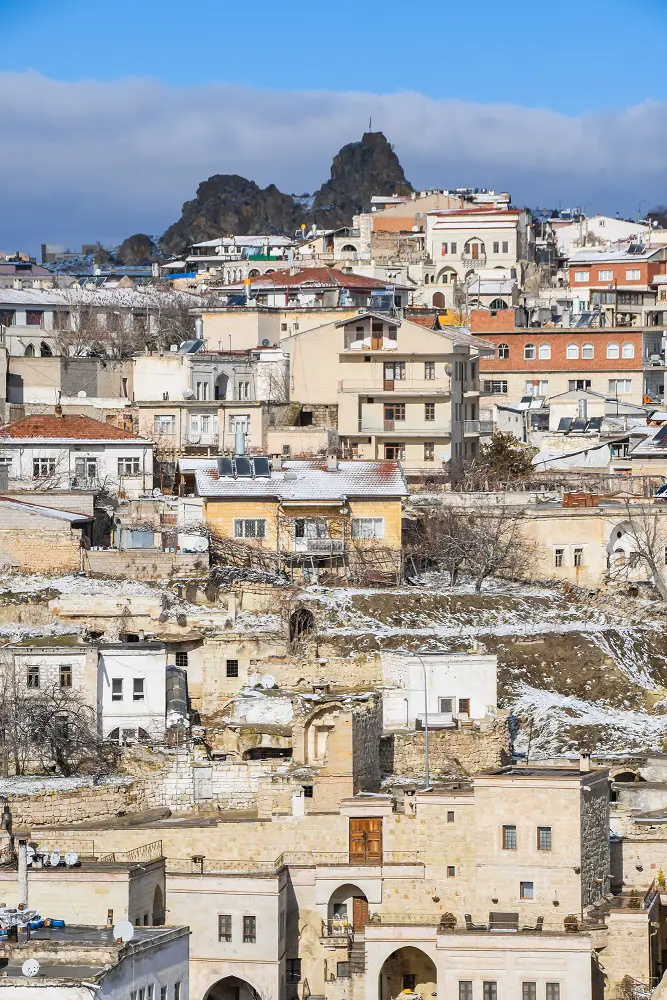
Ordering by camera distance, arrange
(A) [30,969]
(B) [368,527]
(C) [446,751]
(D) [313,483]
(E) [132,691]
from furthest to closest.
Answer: (D) [313,483], (B) [368,527], (E) [132,691], (C) [446,751], (A) [30,969]

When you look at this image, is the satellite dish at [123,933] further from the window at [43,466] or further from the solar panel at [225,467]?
the window at [43,466]

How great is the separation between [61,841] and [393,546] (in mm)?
14690

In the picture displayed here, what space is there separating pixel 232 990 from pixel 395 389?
26580 millimetres

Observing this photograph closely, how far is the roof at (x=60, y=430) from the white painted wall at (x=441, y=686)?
1463cm

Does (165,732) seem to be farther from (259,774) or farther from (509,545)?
(509,545)

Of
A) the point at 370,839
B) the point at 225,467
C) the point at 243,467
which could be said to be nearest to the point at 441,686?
the point at 370,839

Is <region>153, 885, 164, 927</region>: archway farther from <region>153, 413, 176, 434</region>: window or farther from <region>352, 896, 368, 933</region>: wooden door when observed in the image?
<region>153, 413, 176, 434</region>: window

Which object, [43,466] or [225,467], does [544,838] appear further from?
[43,466]

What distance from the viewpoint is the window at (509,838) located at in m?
43.3

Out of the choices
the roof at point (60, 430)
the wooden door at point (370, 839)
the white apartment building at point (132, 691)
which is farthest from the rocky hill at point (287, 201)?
the wooden door at point (370, 839)

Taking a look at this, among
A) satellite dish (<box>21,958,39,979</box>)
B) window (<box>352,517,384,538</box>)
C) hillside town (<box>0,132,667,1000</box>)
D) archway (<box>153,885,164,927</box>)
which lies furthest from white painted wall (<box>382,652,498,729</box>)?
satellite dish (<box>21,958,39,979</box>)

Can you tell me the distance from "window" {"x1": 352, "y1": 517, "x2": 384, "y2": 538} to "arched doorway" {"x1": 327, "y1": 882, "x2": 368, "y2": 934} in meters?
13.4

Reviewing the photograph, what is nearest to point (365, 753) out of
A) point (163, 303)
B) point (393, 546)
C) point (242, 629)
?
point (242, 629)

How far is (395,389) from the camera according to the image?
67000 millimetres
